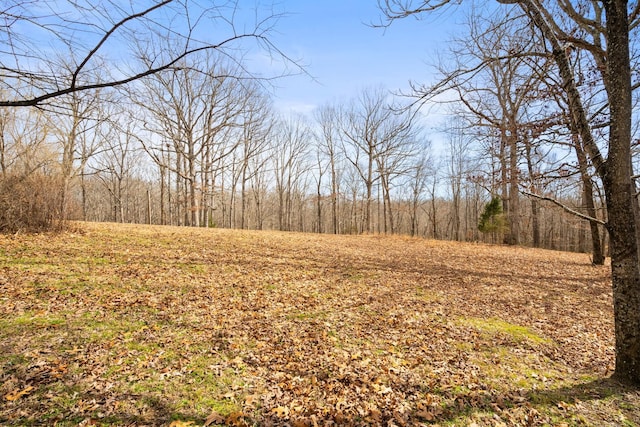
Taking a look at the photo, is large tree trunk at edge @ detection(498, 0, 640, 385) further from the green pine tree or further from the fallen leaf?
the green pine tree

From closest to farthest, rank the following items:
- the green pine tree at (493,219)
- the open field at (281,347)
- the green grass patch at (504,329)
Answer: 1. the open field at (281,347)
2. the green grass patch at (504,329)
3. the green pine tree at (493,219)

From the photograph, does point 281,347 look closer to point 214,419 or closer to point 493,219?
point 214,419

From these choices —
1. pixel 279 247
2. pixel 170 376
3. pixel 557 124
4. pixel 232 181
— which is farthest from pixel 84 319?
pixel 232 181

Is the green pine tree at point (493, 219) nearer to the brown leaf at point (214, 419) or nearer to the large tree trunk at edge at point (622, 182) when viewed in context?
the large tree trunk at edge at point (622, 182)

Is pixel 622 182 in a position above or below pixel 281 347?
above

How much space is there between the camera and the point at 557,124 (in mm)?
4902

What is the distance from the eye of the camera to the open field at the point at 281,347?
→ 8.72 ft

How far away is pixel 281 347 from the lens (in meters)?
3.72

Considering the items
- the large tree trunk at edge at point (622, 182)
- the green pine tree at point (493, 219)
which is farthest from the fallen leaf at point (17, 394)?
the green pine tree at point (493, 219)

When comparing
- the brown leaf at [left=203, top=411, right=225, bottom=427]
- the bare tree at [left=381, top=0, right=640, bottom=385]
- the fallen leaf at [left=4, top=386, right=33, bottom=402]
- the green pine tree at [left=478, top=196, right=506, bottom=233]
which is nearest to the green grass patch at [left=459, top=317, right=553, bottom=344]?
the bare tree at [left=381, top=0, right=640, bottom=385]

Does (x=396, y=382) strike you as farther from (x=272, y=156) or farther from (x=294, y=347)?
(x=272, y=156)

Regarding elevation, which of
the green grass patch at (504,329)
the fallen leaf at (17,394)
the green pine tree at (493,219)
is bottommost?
the green grass patch at (504,329)

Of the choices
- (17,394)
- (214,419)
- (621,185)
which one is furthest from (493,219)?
(17,394)

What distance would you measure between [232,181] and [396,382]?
29288mm
